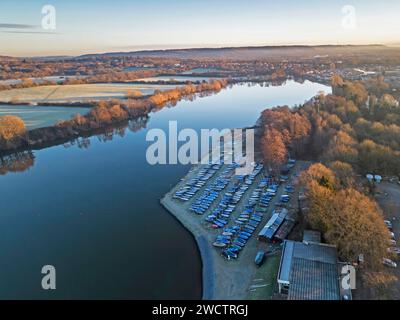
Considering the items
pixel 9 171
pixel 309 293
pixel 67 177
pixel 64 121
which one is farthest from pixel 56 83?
pixel 309 293

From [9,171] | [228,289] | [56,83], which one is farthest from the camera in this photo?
[56,83]

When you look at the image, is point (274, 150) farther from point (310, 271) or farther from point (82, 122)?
point (82, 122)

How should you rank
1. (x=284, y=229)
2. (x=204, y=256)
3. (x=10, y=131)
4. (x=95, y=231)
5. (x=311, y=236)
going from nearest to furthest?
(x=311, y=236) → (x=204, y=256) → (x=284, y=229) → (x=95, y=231) → (x=10, y=131)

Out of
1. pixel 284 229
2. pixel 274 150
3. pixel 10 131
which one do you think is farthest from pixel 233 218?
pixel 10 131

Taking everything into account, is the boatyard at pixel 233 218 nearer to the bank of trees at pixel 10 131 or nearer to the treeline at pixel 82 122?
the treeline at pixel 82 122

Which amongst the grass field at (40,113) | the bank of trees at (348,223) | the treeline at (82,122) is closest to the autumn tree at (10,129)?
the treeline at (82,122)

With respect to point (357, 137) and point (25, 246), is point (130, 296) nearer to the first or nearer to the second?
point (25, 246)

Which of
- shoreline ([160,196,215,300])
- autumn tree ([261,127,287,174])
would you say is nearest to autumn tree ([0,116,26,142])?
shoreline ([160,196,215,300])
